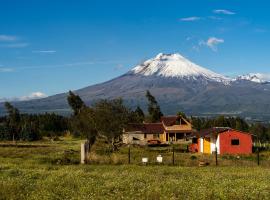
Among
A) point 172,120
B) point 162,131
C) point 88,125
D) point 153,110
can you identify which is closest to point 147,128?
point 162,131

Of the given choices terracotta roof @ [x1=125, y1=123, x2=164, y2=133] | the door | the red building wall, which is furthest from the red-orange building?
terracotta roof @ [x1=125, y1=123, x2=164, y2=133]

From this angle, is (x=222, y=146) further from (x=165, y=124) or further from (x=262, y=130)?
(x=262, y=130)

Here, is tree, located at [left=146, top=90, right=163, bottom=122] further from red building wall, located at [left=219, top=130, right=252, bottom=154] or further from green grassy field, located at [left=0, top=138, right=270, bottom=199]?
green grassy field, located at [left=0, top=138, right=270, bottom=199]

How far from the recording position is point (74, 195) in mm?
20422

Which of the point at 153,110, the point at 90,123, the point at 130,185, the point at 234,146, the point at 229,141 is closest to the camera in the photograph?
the point at 130,185

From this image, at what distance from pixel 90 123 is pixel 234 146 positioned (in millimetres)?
20890

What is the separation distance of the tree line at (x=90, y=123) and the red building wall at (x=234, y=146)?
1441 centimetres

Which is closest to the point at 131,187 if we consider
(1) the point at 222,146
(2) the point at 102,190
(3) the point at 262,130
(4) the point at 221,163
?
(2) the point at 102,190

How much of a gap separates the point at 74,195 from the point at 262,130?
134 metres

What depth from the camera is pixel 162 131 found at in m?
113

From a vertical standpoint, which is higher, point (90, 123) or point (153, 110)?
point (153, 110)

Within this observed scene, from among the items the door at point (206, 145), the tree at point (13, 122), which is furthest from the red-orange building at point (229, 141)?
the tree at point (13, 122)

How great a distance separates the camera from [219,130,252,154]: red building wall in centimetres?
7194

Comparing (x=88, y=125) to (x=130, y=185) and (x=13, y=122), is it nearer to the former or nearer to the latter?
(x=13, y=122)
